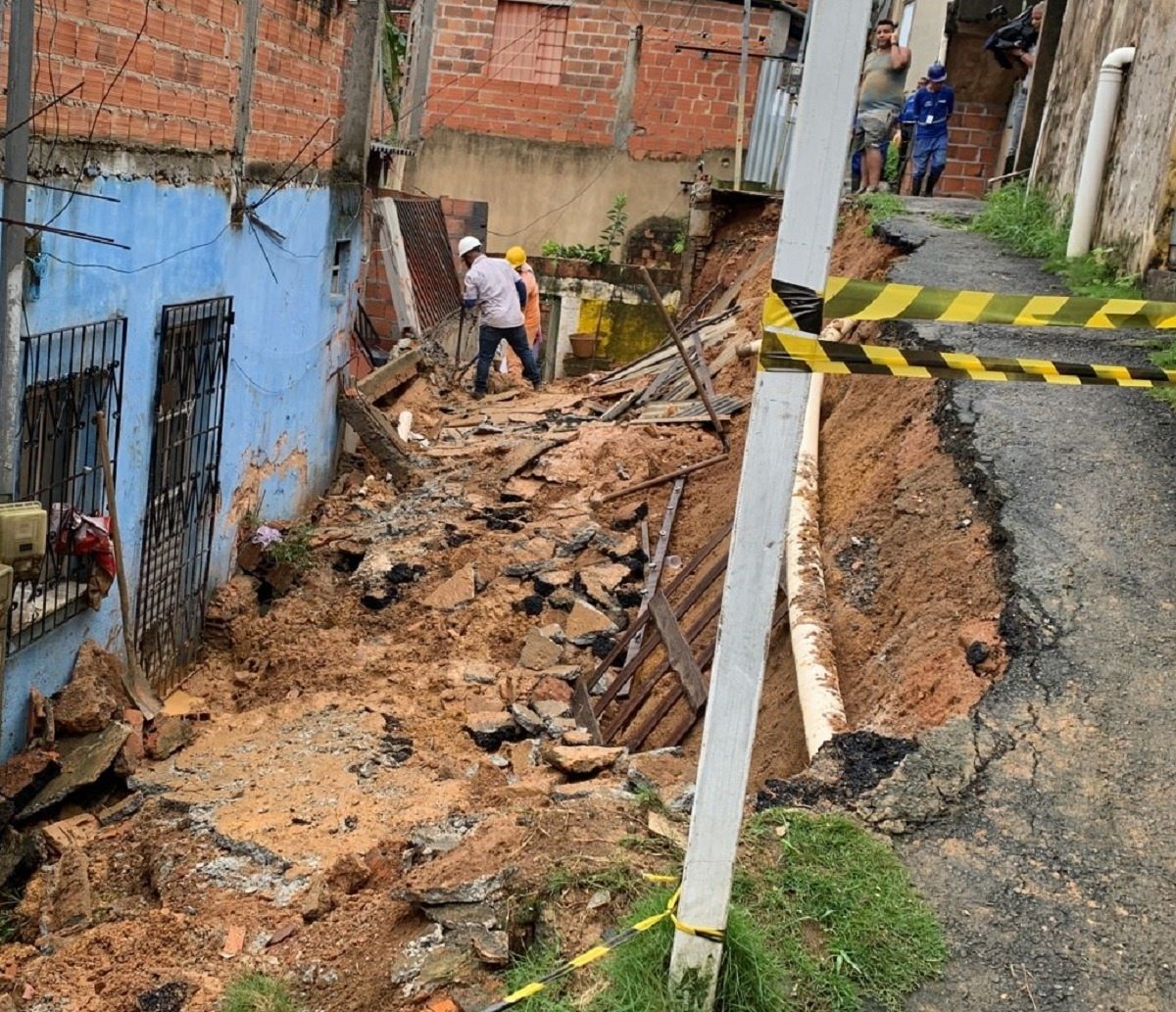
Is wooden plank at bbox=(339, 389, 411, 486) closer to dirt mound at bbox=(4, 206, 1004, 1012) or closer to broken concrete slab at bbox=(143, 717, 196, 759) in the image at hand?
dirt mound at bbox=(4, 206, 1004, 1012)

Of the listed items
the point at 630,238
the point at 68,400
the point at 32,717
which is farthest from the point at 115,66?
the point at 630,238

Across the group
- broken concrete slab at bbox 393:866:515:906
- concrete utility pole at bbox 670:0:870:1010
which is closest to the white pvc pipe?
concrete utility pole at bbox 670:0:870:1010

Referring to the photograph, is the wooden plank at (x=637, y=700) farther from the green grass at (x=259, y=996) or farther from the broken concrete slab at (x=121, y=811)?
the green grass at (x=259, y=996)

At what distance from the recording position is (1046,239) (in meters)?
11.4

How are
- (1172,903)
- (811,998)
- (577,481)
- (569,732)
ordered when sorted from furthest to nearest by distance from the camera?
(577,481) < (569,732) < (1172,903) < (811,998)

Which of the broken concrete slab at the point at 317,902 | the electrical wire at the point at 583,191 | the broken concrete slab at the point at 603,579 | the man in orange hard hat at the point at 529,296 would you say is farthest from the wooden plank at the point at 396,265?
the broken concrete slab at the point at 317,902

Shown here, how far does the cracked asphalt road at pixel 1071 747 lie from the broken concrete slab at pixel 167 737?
453 cm

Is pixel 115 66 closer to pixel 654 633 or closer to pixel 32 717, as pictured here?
pixel 32 717

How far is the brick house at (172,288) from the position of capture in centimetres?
596

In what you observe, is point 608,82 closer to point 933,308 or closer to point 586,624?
point 586,624

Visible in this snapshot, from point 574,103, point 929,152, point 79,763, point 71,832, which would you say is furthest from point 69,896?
point 574,103

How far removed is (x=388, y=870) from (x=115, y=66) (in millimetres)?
4400

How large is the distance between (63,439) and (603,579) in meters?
4.41

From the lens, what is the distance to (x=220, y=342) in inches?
341
